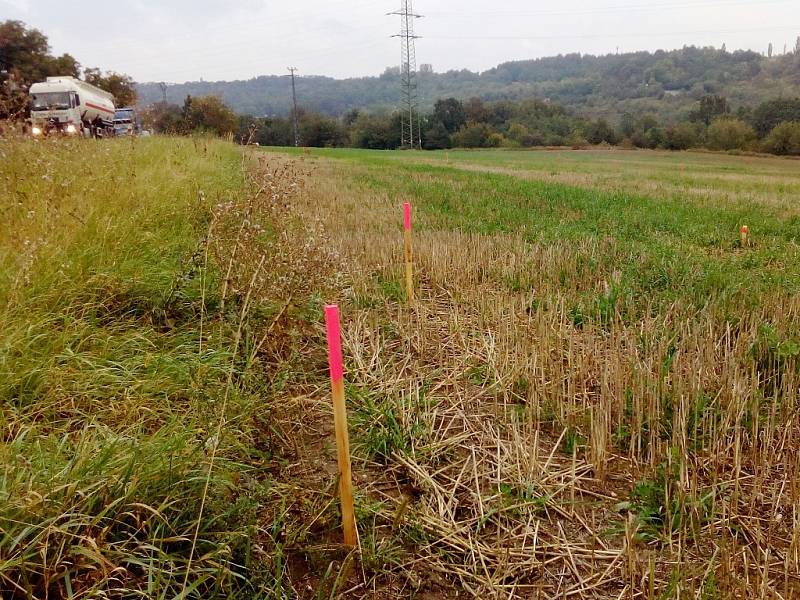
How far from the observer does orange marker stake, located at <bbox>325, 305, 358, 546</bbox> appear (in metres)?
2.09

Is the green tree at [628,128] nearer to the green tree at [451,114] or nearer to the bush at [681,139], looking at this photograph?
the bush at [681,139]

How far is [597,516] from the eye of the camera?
253 cm

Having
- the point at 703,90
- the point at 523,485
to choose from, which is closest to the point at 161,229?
the point at 523,485

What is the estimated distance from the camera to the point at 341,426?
214 cm

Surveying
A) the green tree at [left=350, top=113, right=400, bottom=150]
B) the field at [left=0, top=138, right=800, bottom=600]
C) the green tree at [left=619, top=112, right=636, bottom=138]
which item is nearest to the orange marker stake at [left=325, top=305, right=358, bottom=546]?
the field at [left=0, top=138, right=800, bottom=600]

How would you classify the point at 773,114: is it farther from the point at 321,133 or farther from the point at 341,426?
the point at 341,426

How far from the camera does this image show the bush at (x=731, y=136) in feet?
193

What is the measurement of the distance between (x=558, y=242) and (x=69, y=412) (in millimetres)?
6432

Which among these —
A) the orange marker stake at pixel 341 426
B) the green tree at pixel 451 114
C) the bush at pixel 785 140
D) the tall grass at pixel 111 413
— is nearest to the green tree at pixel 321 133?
the green tree at pixel 451 114

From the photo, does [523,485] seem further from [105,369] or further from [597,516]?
[105,369]

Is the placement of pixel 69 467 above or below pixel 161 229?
below

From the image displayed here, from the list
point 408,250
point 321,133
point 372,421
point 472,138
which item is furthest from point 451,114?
point 372,421

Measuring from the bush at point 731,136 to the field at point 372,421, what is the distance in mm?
64219

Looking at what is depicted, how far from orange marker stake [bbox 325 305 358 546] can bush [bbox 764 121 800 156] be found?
63621 mm
